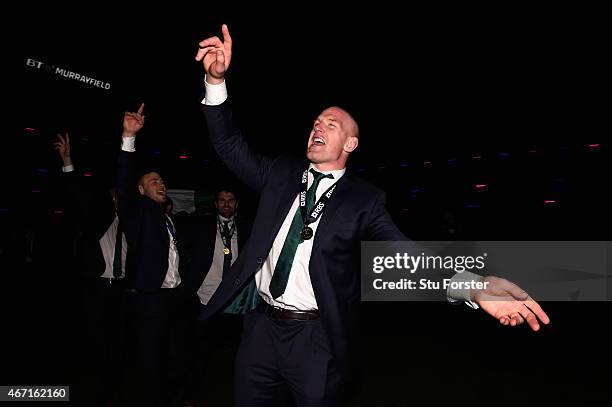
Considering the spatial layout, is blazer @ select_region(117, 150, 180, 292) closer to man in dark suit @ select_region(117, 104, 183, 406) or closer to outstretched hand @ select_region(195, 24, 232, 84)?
man in dark suit @ select_region(117, 104, 183, 406)

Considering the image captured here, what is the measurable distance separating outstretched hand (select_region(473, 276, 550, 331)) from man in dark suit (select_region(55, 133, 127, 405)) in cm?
336

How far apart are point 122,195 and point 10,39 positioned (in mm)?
7409

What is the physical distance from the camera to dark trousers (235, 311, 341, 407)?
2172mm

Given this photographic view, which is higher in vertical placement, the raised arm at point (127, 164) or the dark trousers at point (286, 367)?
the raised arm at point (127, 164)

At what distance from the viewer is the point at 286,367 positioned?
7.22 feet

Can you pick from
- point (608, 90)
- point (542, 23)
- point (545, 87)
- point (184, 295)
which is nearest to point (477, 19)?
point (542, 23)

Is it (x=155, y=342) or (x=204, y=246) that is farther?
(x=204, y=246)

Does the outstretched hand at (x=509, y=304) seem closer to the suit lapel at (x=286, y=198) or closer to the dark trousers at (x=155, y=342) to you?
the suit lapel at (x=286, y=198)

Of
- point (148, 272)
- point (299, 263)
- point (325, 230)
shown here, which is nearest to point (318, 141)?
point (325, 230)

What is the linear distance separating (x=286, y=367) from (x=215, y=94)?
Answer: 1.26 meters

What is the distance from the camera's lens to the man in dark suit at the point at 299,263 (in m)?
2.18

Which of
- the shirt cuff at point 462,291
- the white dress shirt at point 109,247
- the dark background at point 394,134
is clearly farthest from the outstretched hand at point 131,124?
the dark background at point 394,134

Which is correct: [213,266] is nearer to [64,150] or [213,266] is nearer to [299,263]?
[64,150]

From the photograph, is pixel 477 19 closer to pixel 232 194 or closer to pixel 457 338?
pixel 457 338
